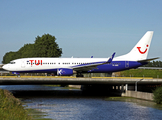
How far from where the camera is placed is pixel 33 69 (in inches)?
2768

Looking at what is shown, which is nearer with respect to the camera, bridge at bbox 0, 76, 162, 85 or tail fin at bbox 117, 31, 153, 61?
bridge at bbox 0, 76, 162, 85

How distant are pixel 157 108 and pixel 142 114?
753 centimetres

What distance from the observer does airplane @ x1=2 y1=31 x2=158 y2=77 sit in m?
69.9

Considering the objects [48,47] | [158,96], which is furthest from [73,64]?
[48,47]

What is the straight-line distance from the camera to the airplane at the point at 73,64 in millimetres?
69938

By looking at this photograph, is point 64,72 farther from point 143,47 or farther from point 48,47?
point 48,47

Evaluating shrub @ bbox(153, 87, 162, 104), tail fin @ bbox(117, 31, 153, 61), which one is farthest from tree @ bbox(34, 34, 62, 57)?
shrub @ bbox(153, 87, 162, 104)

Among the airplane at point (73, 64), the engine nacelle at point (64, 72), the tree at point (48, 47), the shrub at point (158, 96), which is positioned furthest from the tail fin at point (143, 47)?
the tree at point (48, 47)

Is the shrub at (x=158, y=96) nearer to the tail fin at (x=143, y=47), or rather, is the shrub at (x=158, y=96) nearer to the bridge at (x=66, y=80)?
the bridge at (x=66, y=80)

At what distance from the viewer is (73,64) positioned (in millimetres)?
71562

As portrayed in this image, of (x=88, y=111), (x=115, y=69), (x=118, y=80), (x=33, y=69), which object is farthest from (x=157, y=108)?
(x=33, y=69)

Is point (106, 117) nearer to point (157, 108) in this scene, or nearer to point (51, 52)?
point (157, 108)

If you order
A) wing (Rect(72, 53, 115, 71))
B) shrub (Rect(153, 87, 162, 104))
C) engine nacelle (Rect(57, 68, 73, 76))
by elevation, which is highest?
wing (Rect(72, 53, 115, 71))

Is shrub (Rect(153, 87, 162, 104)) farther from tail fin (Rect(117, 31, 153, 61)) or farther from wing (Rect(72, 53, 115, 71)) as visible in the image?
tail fin (Rect(117, 31, 153, 61))
